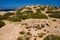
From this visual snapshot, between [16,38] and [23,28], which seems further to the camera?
[23,28]

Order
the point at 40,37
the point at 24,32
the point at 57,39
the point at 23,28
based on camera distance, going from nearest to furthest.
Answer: the point at 57,39, the point at 40,37, the point at 24,32, the point at 23,28

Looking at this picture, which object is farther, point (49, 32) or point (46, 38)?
point (49, 32)

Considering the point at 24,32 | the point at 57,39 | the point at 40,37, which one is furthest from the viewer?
the point at 24,32

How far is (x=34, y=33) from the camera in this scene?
936 inches

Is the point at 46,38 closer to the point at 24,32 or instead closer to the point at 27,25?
the point at 24,32

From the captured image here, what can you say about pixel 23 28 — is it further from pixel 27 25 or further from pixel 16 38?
pixel 16 38

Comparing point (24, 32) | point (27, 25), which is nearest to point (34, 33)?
point (24, 32)

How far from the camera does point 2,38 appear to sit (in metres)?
24.9

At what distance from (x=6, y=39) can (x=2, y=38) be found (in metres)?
1.25

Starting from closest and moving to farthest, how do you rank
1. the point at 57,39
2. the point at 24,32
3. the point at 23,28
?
the point at 57,39
the point at 24,32
the point at 23,28

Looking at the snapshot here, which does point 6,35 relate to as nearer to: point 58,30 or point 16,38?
point 16,38

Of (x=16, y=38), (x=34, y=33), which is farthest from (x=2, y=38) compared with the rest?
(x=34, y=33)

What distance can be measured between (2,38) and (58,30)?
742 centimetres

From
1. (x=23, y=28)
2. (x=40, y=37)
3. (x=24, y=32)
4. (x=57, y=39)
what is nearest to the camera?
(x=57, y=39)
